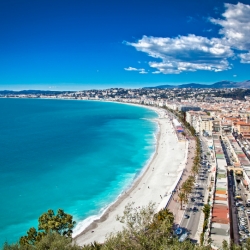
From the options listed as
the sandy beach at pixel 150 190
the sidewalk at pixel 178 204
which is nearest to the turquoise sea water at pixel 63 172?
the sandy beach at pixel 150 190

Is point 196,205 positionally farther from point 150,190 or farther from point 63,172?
point 63,172

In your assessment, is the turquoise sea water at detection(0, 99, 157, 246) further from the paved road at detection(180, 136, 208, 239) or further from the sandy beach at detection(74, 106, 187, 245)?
the paved road at detection(180, 136, 208, 239)

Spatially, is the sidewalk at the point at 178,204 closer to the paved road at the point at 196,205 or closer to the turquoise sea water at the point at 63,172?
the paved road at the point at 196,205

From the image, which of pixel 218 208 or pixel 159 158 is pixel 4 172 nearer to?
pixel 159 158

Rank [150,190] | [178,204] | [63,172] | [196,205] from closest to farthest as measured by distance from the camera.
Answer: [196,205]
[178,204]
[150,190]
[63,172]

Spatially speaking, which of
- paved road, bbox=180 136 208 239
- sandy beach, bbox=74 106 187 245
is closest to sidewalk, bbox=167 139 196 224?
paved road, bbox=180 136 208 239

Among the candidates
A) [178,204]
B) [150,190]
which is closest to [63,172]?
[150,190]

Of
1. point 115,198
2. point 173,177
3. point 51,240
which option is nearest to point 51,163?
point 115,198

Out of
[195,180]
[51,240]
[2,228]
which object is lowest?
[2,228]
